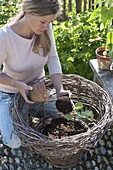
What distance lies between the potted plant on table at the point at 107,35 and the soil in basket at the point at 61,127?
54 centimetres

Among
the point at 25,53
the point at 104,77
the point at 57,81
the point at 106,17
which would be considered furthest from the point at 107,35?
the point at 25,53

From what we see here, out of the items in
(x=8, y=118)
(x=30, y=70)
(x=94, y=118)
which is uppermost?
(x=30, y=70)

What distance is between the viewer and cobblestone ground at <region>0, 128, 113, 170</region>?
2422 millimetres

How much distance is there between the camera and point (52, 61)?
2.44 meters

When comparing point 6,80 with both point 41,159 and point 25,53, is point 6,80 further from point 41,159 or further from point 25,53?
point 41,159

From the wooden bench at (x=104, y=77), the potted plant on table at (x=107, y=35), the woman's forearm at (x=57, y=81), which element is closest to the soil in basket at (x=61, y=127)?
the woman's forearm at (x=57, y=81)

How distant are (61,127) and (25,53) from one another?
1.88 feet

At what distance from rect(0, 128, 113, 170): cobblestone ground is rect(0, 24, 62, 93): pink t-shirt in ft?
1.52

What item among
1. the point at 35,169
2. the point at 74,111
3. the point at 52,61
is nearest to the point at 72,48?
the point at 52,61

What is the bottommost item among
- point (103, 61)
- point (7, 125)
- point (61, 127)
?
point (61, 127)

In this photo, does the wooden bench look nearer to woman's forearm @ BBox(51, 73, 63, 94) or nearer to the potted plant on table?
the potted plant on table

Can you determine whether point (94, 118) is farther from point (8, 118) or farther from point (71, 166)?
point (8, 118)

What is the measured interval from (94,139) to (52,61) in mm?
688

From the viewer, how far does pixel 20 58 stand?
2.26 metres
